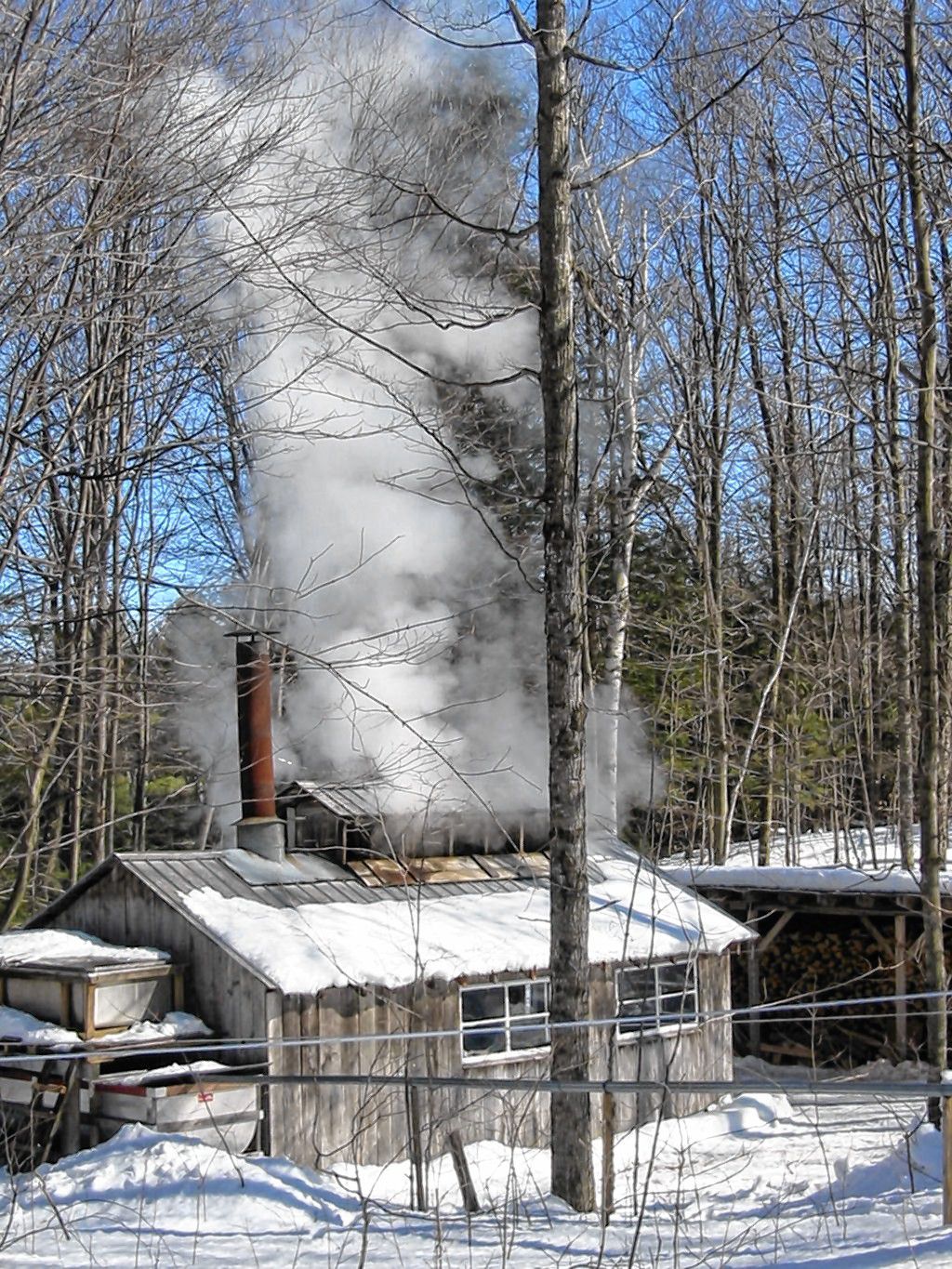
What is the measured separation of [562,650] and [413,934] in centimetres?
517

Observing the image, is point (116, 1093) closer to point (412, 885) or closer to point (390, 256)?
point (412, 885)

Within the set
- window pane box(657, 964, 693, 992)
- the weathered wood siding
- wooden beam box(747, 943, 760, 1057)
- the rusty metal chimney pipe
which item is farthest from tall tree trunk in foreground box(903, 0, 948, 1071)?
wooden beam box(747, 943, 760, 1057)

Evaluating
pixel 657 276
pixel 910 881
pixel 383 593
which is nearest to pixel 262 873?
pixel 383 593

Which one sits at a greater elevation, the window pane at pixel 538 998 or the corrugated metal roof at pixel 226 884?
the corrugated metal roof at pixel 226 884

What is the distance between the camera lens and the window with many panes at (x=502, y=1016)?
486 inches

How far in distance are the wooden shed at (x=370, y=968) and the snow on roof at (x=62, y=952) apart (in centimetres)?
35

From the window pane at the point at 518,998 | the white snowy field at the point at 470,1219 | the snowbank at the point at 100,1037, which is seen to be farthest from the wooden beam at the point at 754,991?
the snowbank at the point at 100,1037

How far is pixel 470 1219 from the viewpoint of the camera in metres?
6.16

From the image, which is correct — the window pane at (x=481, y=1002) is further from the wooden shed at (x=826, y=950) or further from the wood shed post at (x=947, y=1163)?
the wood shed post at (x=947, y=1163)

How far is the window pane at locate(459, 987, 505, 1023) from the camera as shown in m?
12.4

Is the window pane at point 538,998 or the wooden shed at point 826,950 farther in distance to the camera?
the wooden shed at point 826,950

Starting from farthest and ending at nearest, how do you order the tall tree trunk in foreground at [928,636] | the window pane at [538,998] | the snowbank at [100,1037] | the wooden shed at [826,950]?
the wooden shed at [826,950]
the window pane at [538,998]
the snowbank at [100,1037]
the tall tree trunk in foreground at [928,636]

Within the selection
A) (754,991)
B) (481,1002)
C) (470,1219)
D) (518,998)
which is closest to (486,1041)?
(481,1002)

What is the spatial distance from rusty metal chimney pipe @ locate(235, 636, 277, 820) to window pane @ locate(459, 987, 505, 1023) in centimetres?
250
